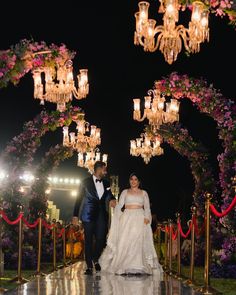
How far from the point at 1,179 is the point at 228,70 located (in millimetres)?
10469

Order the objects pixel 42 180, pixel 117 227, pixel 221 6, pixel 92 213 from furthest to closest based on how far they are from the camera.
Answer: pixel 42 180 → pixel 117 227 → pixel 92 213 → pixel 221 6

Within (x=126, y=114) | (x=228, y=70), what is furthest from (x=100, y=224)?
(x=126, y=114)

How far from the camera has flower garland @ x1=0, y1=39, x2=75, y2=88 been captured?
39.8 ft

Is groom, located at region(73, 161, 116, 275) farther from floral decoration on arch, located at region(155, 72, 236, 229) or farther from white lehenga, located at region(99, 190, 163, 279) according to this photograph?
floral decoration on arch, located at region(155, 72, 236, 229)

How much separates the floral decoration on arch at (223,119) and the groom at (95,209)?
Result: 2.92 meters

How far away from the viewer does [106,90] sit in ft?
97.8

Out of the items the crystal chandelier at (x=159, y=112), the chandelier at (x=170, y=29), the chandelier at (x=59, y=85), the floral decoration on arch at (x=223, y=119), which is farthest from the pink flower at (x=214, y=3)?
the crystal chandelier at (x=159, y=112)

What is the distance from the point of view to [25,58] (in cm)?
1264

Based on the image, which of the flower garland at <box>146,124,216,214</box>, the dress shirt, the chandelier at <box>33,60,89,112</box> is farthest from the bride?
the flower garland at <box>146,124,216,214</box>

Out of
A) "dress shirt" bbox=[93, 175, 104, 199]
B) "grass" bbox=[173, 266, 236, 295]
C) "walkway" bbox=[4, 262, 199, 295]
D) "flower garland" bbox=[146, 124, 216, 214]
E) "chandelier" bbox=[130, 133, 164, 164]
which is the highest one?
"chandelier" bbox=[130, 133, 164, 164]

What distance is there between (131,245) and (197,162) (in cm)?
635

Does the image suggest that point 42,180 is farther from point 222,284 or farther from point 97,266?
point 222,284

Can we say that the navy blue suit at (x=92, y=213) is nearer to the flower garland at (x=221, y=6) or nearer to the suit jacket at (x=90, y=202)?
the suit jacket at (x=90, y=202)

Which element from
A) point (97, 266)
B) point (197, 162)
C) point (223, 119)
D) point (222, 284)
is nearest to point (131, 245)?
point (97, 266)
